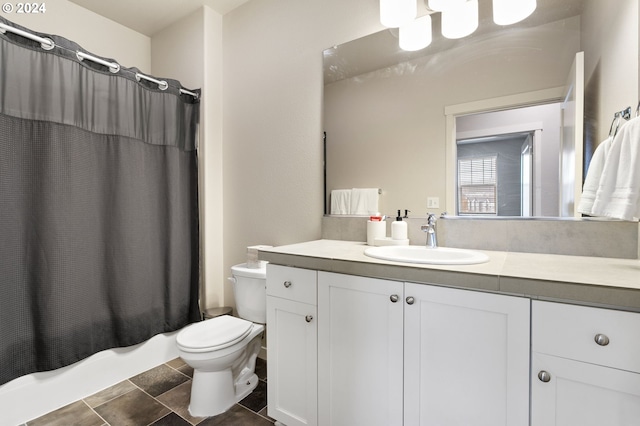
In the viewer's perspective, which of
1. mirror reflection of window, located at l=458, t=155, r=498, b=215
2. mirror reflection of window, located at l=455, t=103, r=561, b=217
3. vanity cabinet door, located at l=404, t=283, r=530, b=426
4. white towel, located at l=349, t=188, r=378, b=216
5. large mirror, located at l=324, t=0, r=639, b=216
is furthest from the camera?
white towel, located at l=349, t=188, r=378, b=216

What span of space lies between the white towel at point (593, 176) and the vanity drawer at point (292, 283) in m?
1.09

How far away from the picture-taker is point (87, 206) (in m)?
1.80

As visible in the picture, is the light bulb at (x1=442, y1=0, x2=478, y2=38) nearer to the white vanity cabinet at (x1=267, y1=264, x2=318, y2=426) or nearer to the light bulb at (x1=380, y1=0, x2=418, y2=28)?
the light bulb at (x1=380, y1=0, x2=418, y2=28)

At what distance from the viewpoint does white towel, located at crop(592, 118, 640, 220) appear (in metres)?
0.94

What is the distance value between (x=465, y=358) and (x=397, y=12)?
1618mm

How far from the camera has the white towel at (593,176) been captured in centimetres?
114

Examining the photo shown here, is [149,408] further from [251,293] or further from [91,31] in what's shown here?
[91,31]

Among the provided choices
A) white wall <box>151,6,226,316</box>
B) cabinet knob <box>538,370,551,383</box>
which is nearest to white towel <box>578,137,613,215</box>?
cabinet knob <box>538,370,551,383</box>

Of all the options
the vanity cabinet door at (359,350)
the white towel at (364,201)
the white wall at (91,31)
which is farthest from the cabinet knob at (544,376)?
the white wall at (91,31)

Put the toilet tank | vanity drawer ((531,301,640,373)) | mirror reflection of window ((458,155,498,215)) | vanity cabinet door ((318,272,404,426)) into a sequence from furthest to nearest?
the toilet tank → mirror reflection of window ((458,155,498,215)) → vanity cabinet door ((318,272,404,426)) → vanity drawer ((531,301,640,373))

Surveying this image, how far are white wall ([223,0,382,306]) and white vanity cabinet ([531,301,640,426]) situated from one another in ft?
4.29

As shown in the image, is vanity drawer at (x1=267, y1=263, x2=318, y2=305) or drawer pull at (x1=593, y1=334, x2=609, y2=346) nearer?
drawer pull at (x1=593, y1=334, x2=609, y2=346)

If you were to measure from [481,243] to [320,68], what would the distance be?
1389mm

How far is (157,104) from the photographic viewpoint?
2172mm
